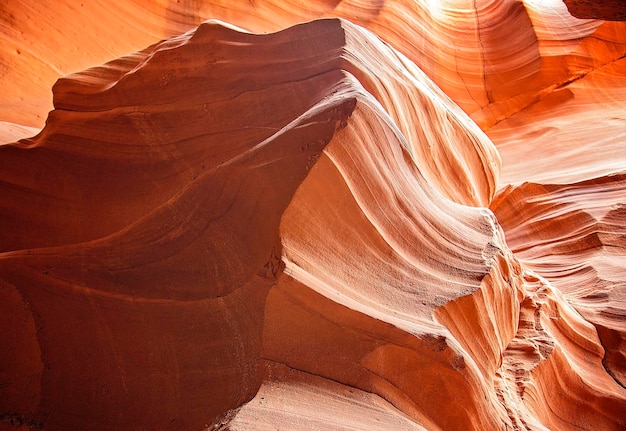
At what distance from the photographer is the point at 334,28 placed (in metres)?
2.73

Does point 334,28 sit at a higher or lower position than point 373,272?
higher

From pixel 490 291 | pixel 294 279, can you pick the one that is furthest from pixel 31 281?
pixel 490 291

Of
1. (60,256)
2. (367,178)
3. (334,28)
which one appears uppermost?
(334,28)

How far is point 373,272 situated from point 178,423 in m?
0.87

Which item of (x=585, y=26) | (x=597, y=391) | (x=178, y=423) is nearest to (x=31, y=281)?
(x=178, y=423)

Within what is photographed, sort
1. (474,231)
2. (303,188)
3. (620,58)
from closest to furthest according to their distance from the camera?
(303,188) → (474,231) → (620,58)

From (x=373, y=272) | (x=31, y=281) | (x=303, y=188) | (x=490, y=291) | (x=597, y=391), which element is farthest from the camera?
(x=597, y=391)

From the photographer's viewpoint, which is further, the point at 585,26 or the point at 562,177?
the point at 585,26

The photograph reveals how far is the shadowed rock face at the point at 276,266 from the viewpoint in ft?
6.12

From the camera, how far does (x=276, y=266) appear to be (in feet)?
6.07

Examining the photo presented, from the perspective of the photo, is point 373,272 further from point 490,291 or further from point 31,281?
point 31,281

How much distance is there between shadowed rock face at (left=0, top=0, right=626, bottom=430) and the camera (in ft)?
6.12

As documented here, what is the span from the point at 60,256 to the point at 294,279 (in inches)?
47.2

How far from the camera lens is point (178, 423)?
5.79 feet
